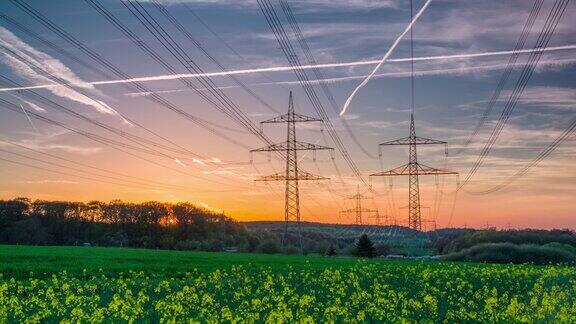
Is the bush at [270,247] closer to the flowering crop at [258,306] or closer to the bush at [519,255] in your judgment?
the bush at [519,255]

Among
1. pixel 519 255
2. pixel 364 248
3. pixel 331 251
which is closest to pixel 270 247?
pixel 331 251

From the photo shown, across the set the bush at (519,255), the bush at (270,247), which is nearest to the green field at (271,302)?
the bush at (519,255)

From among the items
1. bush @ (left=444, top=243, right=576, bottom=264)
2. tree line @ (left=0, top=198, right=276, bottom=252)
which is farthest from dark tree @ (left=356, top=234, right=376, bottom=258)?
tree line @ (left=0, top=198, right=276, bottom=252)

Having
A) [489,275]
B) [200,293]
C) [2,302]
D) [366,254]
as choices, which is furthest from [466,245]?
[2,302]

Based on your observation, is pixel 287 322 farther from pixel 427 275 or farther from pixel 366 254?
pixel 366 254

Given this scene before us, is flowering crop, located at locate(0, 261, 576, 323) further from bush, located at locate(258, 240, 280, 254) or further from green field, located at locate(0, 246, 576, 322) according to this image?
bush, located at locate(258, 240, 280, 254)

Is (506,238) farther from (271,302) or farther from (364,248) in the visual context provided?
(271,302)
